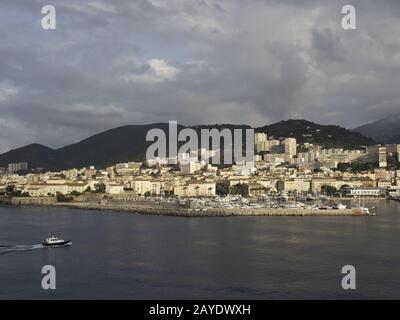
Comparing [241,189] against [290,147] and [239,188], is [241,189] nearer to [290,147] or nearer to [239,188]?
[239,188]

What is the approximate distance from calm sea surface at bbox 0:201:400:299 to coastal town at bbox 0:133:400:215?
5622 millimetres

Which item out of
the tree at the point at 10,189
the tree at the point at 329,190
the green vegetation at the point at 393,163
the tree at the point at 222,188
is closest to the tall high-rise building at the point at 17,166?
the tree at the point at 10,189

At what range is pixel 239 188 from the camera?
1157 inches

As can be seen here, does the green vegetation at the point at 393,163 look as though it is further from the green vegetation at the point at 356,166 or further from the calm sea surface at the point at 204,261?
the calm sea surface at the point at 204,261

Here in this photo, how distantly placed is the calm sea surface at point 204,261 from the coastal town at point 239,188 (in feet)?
18.4

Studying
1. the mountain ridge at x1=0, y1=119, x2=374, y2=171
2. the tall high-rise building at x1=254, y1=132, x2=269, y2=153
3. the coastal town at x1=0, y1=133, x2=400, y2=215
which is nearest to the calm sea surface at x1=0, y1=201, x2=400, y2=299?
the coastal town at x1=0, y1=133, x2=400, y2=215

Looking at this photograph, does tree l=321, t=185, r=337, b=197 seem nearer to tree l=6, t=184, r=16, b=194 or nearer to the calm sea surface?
tree l=6, t=184, r=16, b=194

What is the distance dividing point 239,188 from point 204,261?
20506mm

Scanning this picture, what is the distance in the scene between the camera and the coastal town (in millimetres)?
21062

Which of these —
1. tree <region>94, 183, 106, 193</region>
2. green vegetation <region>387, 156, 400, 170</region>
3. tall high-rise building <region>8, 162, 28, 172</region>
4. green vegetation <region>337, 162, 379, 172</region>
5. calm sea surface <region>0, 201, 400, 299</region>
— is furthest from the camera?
tall high-rise building <region>8, 162, 28, 172</region>

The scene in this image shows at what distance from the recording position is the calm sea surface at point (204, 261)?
7.07 metres

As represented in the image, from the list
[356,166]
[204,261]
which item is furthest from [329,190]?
[204,261]

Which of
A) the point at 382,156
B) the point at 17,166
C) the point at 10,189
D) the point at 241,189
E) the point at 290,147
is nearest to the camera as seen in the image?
the point at 241,189
